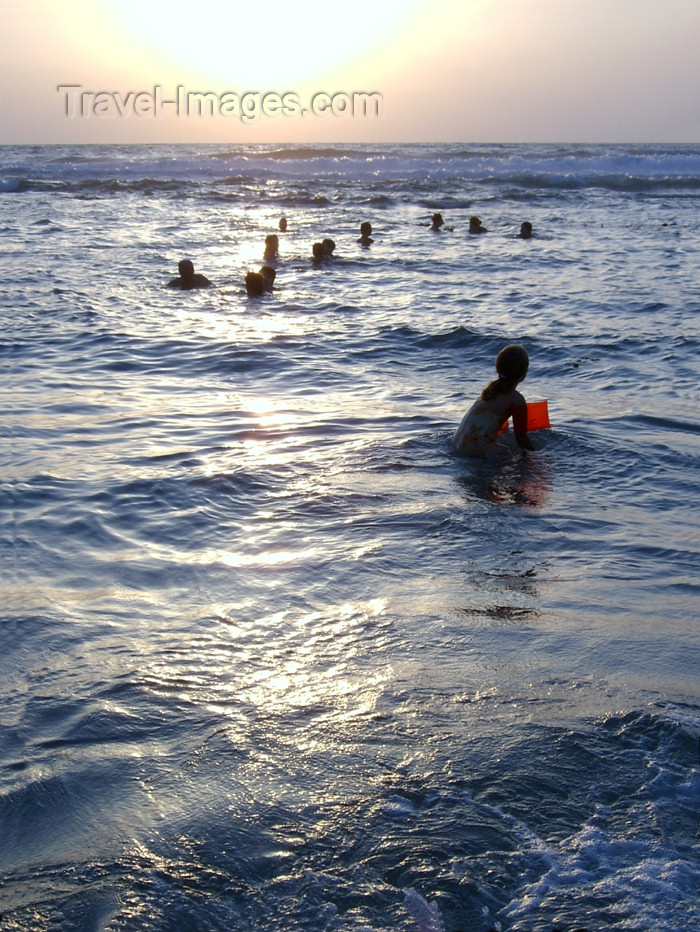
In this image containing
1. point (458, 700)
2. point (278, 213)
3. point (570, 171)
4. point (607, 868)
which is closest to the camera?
point (607, 868)

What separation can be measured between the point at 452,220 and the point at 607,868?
2617 centimetres

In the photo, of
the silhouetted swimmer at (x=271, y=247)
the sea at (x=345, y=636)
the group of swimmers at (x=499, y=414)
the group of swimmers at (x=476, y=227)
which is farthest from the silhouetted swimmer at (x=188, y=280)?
the group of swimmers at (x=476, y=227)

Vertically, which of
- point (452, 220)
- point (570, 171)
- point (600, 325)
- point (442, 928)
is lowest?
point (442, 928)

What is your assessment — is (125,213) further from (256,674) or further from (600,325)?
(256,674)

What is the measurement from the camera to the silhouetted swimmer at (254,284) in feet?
44.4

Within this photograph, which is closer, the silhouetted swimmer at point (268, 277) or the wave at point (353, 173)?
the silhouetted swimmer at point (268, 277)

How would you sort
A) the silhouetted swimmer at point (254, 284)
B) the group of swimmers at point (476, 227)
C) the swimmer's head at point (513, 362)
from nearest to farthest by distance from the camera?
the swimmer's head at point (513, 362)
the silhouetted swimmer at point (254, 284)
the group of swimmers at point (476, 227)

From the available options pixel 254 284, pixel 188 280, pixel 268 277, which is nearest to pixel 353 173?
pixel 268 277

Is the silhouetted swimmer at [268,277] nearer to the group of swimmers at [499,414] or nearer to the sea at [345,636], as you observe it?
the sea at [345,636]

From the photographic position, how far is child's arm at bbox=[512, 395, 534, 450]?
21.2 feet

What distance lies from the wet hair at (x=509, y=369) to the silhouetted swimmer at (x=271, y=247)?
1159 centimetres

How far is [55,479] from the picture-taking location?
19.6 feet

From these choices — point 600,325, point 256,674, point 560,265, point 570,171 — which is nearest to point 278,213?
point 560,265

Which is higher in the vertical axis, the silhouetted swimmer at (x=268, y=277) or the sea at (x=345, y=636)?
the silhouetted swimmer at (x=268, y=277)
